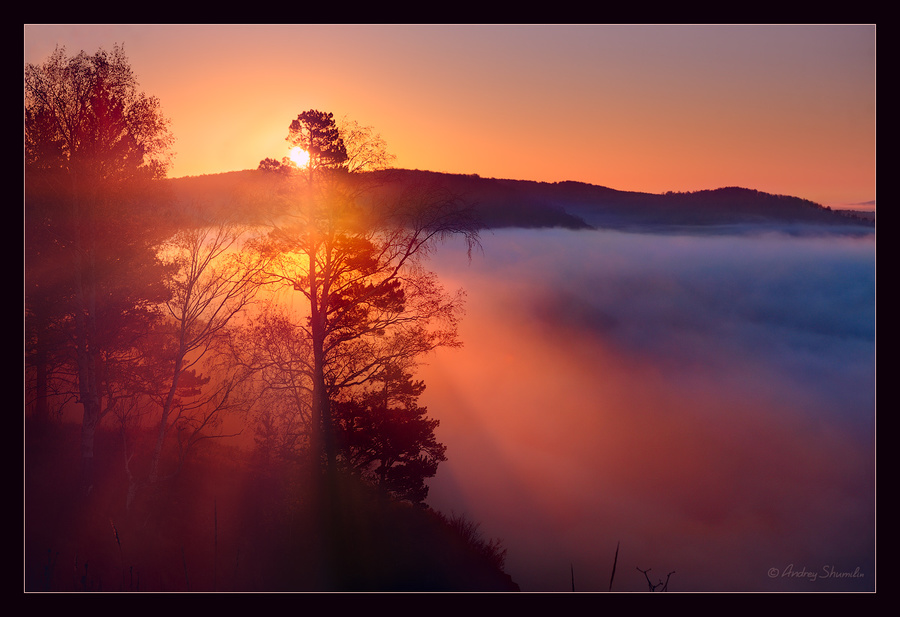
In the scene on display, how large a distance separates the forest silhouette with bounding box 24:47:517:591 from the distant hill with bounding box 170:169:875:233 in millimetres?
308

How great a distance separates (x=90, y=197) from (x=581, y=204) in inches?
413

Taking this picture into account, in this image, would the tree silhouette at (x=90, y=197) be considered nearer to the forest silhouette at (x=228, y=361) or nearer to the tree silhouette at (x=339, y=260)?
the forest silhouette at (x=228, y=361)

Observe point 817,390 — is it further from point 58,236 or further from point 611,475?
point 58,236

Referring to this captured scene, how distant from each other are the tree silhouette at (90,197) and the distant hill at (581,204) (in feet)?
3.05

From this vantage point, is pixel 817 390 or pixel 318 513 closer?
pixel 318 513

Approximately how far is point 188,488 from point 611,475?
32.1ft

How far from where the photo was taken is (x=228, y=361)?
33.7 ft

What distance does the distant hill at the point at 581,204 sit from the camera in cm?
962

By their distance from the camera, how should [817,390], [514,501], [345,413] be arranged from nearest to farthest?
[345,413], [514,501], [817,390]

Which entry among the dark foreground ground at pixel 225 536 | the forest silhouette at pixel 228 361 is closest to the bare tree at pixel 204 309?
the forest silhouette at pixel 228 361

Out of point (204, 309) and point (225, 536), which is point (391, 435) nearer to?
point (225, 536)

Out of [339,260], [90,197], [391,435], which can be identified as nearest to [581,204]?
[339,260]

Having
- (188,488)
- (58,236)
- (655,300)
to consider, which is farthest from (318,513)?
(655,300)

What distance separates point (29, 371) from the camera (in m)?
9.60
